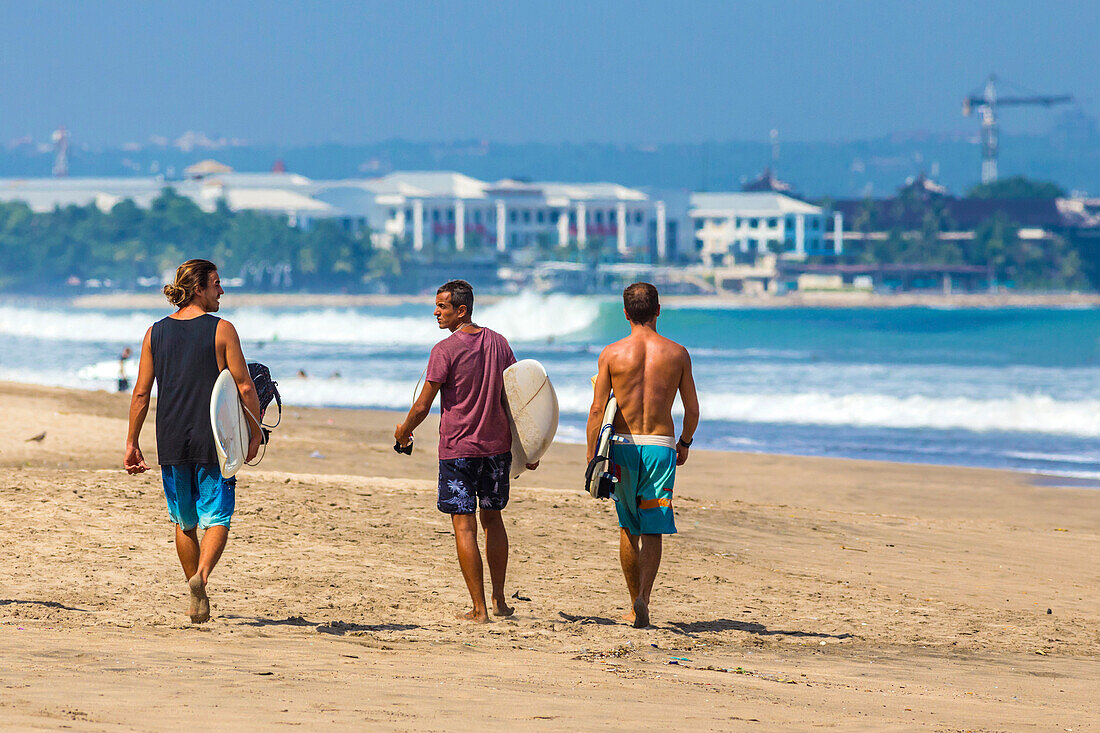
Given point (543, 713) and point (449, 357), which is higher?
point (449, 357)

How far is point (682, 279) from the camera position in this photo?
167000mm

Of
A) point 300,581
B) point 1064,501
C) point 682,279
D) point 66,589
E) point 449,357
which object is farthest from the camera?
point 682,279

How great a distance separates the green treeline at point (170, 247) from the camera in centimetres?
16575

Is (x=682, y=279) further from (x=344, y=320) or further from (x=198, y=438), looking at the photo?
(x=198, y=438)

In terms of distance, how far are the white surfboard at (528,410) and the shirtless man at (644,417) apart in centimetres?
23

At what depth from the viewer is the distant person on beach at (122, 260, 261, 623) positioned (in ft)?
20.2

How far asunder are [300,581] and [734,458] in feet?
37.3

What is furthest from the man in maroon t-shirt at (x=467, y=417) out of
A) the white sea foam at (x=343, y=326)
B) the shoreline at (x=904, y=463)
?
the white sea foam at (x=343, y=326)

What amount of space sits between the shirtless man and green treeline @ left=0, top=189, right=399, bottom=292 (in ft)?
516

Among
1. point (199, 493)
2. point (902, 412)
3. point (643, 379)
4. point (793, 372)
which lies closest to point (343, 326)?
point (793, 372)

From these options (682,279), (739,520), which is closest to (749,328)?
(682,279)

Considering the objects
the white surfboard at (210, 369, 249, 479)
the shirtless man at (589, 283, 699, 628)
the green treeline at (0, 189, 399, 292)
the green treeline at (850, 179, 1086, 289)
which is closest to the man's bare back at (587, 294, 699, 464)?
Answer: the shirtless man at (589, 283, 699, 628)

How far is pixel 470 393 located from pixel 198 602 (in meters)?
1.50

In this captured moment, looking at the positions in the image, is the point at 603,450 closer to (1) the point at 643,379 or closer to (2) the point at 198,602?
(1) the point at 643,379
